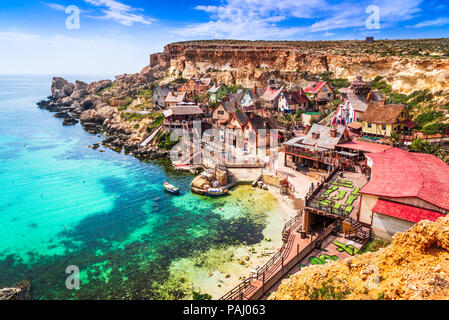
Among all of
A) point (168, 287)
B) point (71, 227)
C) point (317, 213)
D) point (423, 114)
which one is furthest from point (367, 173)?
point (71, 227)

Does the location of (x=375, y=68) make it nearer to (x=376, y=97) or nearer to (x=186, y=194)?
(x=376, y=97)

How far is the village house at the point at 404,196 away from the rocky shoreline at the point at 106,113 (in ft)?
156

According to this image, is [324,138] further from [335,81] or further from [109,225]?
[335,81]

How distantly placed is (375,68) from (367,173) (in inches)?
2330

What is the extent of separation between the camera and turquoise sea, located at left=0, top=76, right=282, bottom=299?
2794 centimetres

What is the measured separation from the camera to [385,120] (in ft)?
161

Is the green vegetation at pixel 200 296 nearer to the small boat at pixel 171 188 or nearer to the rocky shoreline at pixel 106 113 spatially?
the small boat at pixel 171 188

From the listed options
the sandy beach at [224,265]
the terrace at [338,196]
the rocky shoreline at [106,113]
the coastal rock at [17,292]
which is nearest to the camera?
the coastal rock at [17,292]

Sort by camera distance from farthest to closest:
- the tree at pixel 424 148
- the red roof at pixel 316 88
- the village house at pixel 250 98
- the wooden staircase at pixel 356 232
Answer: the village house at pixel 250 98 → the red roof at pixel 316 88 → the tree at pixel 424 148 → the wooden staircase at pixel 356 232

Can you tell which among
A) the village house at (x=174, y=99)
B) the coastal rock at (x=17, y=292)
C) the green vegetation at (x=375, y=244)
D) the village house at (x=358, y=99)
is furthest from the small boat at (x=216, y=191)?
the village house at (x=174, y=99)

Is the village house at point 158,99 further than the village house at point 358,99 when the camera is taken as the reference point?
Yes

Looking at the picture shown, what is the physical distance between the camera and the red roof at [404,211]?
23.5 m

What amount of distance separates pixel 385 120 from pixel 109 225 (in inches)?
1941

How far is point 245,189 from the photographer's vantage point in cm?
4647
